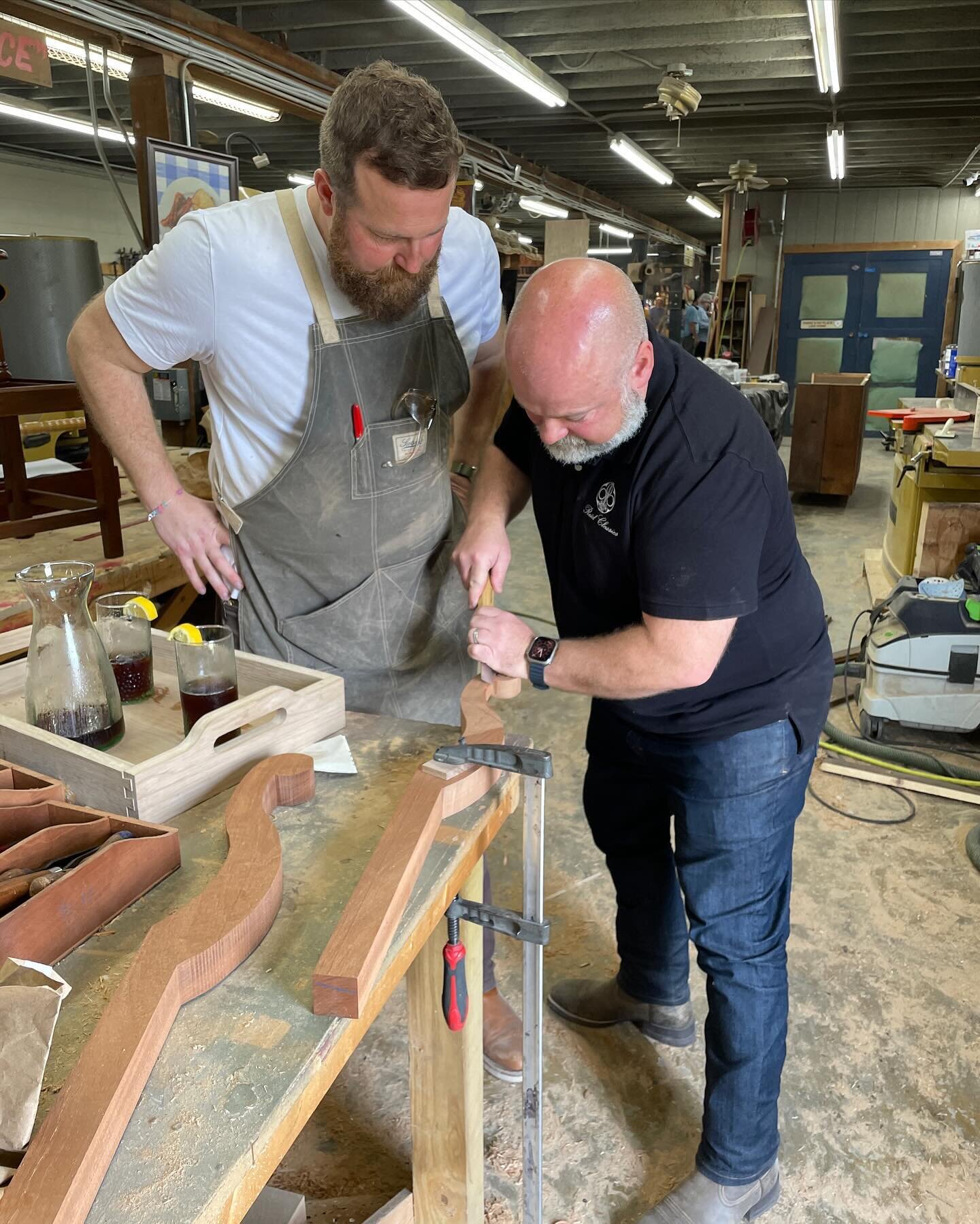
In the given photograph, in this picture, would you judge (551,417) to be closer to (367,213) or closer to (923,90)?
(367,213)

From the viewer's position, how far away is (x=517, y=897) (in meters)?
2.51

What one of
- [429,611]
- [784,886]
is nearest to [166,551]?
[429,611]

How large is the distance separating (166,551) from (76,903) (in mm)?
2094

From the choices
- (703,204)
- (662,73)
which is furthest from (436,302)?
(703,204)

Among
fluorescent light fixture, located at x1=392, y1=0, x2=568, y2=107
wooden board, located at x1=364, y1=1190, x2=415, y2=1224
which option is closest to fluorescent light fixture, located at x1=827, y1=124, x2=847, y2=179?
fluorescent light fixture, located at x1=392, y1=0, x2=568, y2=107

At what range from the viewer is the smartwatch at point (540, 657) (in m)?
1.38

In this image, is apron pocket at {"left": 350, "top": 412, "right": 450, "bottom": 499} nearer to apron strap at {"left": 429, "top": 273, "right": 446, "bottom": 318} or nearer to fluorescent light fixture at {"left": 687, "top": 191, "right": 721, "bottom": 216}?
apron strap at {"left": 429, "top": 273, "right": 446, "bottom": 318}

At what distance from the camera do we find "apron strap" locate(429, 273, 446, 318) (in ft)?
5.46

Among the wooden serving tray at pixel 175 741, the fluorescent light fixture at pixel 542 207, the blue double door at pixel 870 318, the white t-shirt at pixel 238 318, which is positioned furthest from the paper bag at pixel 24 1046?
the blue double door at pixel 870 318

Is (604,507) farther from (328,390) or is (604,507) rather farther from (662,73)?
(662,73)

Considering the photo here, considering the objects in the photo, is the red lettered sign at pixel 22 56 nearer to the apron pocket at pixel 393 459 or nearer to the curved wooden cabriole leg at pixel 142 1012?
the apron pocket at pixel 393 459

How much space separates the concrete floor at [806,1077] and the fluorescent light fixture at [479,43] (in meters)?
3.75

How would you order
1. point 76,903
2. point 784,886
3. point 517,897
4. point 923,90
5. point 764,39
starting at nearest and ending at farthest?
point 76,903 → point 784,886 → point 517,897 → point 764,39 → point 923,90

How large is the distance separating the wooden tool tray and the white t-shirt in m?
0.74
